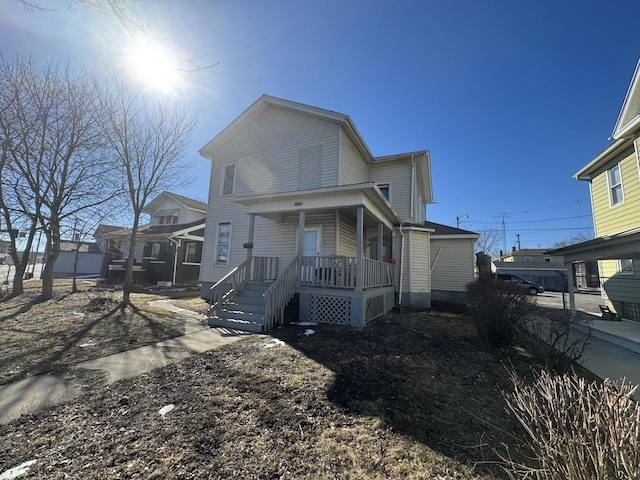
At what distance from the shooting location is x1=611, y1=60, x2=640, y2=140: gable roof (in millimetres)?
8409

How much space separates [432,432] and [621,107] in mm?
13283

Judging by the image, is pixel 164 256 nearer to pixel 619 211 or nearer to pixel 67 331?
pixel 67 331

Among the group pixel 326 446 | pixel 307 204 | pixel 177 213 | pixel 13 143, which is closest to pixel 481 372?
pixel 326 446

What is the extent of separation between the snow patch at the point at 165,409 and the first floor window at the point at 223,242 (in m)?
9.14

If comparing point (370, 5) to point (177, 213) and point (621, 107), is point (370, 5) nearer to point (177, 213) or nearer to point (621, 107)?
point (621, 107)

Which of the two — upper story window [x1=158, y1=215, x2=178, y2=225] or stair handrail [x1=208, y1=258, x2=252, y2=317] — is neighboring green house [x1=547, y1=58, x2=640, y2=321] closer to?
stair handrail [x1=208, y1=258, x2=252, y2=317]

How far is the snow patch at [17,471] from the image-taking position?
6.65 feet

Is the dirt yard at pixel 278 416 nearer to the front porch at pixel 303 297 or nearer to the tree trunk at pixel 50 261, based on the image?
the front porch at pixel 303 297

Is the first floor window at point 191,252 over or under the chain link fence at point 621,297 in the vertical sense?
over

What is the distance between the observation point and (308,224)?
10.4 m

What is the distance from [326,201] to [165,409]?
614 cm

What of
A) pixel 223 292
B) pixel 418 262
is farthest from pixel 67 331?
pixel 418 262

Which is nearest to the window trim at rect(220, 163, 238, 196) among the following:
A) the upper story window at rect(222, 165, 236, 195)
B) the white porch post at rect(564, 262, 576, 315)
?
the upper story window at rect(222, 165, 236, 195)

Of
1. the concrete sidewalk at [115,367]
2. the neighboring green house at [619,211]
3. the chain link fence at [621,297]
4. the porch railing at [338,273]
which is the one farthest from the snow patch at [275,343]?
the chain link fence at [621,297]
